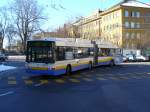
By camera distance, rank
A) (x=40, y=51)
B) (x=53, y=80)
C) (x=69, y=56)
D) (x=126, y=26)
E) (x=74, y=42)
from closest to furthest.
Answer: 1. (x=53, y=80)
2. (x=40, y=51)
3. (x=69, y=56)
4. (x=74, y=42)
5. (x=126, y=26)

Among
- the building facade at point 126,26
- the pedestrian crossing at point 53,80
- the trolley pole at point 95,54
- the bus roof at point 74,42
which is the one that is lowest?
the pedestrian crossing at point 53,80

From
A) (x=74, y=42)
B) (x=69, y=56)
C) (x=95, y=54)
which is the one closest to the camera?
(x=69, y=56)

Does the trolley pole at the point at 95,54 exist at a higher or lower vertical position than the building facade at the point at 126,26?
lower

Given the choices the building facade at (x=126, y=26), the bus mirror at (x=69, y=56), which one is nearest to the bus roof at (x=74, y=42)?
the bus mirror at (x=69, y=56)

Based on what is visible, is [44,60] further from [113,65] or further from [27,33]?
[27,33]

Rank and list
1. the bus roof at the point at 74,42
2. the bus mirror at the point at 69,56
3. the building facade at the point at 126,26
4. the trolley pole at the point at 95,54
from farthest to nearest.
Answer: the building facade at the point at 126,26, the trolley pole at the point at 95,54, the bus mirror at the point at 69,56, the bus roof at the point at 74,42

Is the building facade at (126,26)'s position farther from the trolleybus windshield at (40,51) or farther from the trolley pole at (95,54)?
the trolleybus windshield at (40,51)

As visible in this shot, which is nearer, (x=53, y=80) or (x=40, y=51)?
(x=53, y=80)

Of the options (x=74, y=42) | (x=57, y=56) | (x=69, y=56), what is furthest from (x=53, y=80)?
(x=74, y=42)

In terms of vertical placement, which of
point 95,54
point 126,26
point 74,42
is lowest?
point 95,54

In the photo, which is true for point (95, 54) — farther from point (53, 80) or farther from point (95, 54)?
point (53, 80)

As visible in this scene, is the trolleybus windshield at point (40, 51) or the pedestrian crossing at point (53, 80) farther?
the trolleybus windshield at point (40, 51)

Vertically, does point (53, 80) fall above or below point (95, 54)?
below

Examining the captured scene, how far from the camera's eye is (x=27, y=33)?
79312 millimetres
